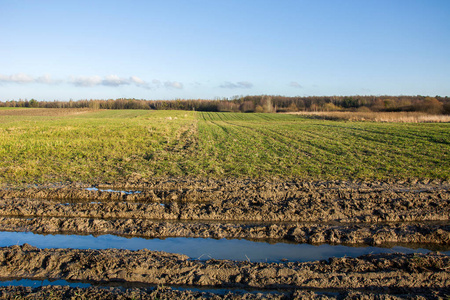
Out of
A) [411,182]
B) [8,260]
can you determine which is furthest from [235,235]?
[411,182]

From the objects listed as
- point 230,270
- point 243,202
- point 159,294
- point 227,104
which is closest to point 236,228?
point 243,202

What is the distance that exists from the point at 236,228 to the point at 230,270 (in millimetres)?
2039

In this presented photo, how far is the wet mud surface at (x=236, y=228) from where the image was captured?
5406 millimetres

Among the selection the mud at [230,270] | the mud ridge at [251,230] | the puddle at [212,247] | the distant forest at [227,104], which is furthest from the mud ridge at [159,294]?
the distant forest at [227,104]

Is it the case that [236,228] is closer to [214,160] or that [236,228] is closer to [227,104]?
[214,160]

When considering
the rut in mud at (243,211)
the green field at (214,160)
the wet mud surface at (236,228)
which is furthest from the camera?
the green field at (214,160)

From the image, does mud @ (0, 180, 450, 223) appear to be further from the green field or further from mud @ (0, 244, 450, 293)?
mud @ (0, 244, 450, 293)

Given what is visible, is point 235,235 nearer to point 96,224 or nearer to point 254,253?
point 254,253

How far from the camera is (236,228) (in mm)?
7688

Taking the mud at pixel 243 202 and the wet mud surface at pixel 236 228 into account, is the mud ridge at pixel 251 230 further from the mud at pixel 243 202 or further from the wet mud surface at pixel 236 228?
the mud at pixel 243 202

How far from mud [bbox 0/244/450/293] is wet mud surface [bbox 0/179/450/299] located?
18mm

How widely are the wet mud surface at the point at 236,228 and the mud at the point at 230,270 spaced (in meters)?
0.02

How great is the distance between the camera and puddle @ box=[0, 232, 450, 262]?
6633 mm

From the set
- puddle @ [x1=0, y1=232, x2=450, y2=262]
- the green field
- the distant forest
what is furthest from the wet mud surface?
the distant forest
